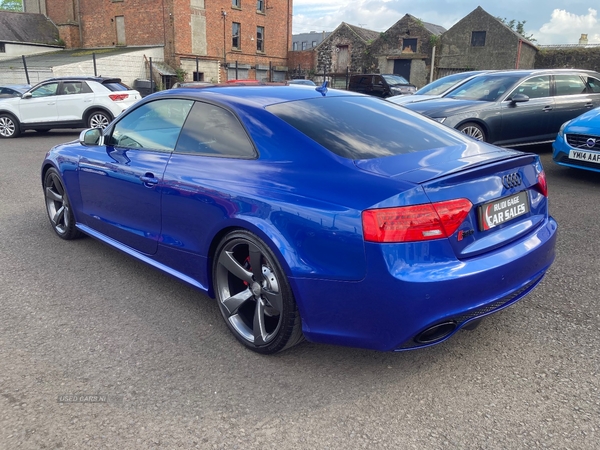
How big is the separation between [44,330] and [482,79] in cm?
847

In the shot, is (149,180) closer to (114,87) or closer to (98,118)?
(98,118)

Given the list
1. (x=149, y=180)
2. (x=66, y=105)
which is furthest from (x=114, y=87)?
(x=149, y=180)

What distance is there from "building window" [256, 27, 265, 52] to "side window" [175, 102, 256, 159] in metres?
40.3

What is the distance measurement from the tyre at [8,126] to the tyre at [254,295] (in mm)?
13000

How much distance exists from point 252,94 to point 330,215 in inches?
53.4

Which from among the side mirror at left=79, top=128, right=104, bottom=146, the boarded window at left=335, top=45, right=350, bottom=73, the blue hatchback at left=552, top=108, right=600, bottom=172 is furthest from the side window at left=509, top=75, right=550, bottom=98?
the boarded window at left=335, top=45, right=350, bottom=73

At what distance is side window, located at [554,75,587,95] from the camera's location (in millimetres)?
9117

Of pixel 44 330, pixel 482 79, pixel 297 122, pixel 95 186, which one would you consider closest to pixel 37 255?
pixel 95 186

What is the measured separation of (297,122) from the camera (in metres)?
2.92

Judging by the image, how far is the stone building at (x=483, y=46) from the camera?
116 ft

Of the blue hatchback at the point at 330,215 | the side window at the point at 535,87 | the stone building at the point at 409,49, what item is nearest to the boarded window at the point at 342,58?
the stone building at the point at 409,49

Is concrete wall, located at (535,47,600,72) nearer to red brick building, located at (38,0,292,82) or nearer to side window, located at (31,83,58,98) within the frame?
red brick building, located at (38,0,292,82)

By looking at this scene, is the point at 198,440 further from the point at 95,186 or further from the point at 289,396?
the point at 95,186

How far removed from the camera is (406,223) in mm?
2258
